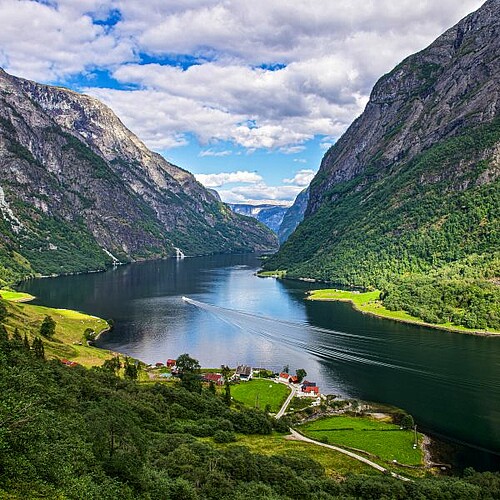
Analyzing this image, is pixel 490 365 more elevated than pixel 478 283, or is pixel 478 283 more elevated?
pixel 478 283

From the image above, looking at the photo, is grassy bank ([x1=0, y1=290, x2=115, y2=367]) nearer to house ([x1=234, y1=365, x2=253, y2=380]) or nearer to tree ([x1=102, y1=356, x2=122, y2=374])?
tree ([x1=102, y1=356, x2=122, y2=374])

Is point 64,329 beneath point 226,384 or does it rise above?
above

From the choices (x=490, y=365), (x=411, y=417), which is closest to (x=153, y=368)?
(x=411, y=417)

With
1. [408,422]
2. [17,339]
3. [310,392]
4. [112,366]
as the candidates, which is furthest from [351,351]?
[17,339]

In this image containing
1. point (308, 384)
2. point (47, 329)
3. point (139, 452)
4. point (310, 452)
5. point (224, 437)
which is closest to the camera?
point (139, 452)

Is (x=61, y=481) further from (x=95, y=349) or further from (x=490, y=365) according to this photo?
(x=490, y=365)

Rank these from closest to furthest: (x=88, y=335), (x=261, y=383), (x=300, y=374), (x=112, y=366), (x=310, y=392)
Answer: (x=112, y=366)
(x=310, y=392)
(x=261, y=383)
(x=300, y=374)
(x=88, y=335)

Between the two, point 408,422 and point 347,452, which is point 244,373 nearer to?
point 408,422
